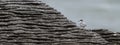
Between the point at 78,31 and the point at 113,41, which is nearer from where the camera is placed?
the point at 78,31

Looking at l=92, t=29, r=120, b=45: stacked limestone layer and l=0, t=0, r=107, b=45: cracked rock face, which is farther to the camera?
l=92, t=29, r=120, b=45: stacked limestone layer

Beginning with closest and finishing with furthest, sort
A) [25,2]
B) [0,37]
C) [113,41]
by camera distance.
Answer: [0,37]
[25,2]
[113,41]

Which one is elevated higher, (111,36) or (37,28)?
(37,28)

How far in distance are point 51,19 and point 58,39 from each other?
1.81 ft

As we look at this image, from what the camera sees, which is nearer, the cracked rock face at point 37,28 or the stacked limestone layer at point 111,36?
the cracked rock face at point 37,28

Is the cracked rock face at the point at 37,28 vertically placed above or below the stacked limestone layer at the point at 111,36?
above

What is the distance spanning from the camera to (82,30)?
27.9 feet

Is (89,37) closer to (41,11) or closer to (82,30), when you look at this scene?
(82,30)

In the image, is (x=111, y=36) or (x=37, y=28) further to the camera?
(x=111, y=36)

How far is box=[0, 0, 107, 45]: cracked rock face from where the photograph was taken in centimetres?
816

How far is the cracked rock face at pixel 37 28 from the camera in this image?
816 centimetres

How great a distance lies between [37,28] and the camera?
8312 mm

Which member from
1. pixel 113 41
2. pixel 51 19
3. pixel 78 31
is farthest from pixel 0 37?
pixel 113 41

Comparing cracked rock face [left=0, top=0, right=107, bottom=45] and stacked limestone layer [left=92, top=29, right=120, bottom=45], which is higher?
cracked rock face [left=0, top=0, right=107, bottom=45]
